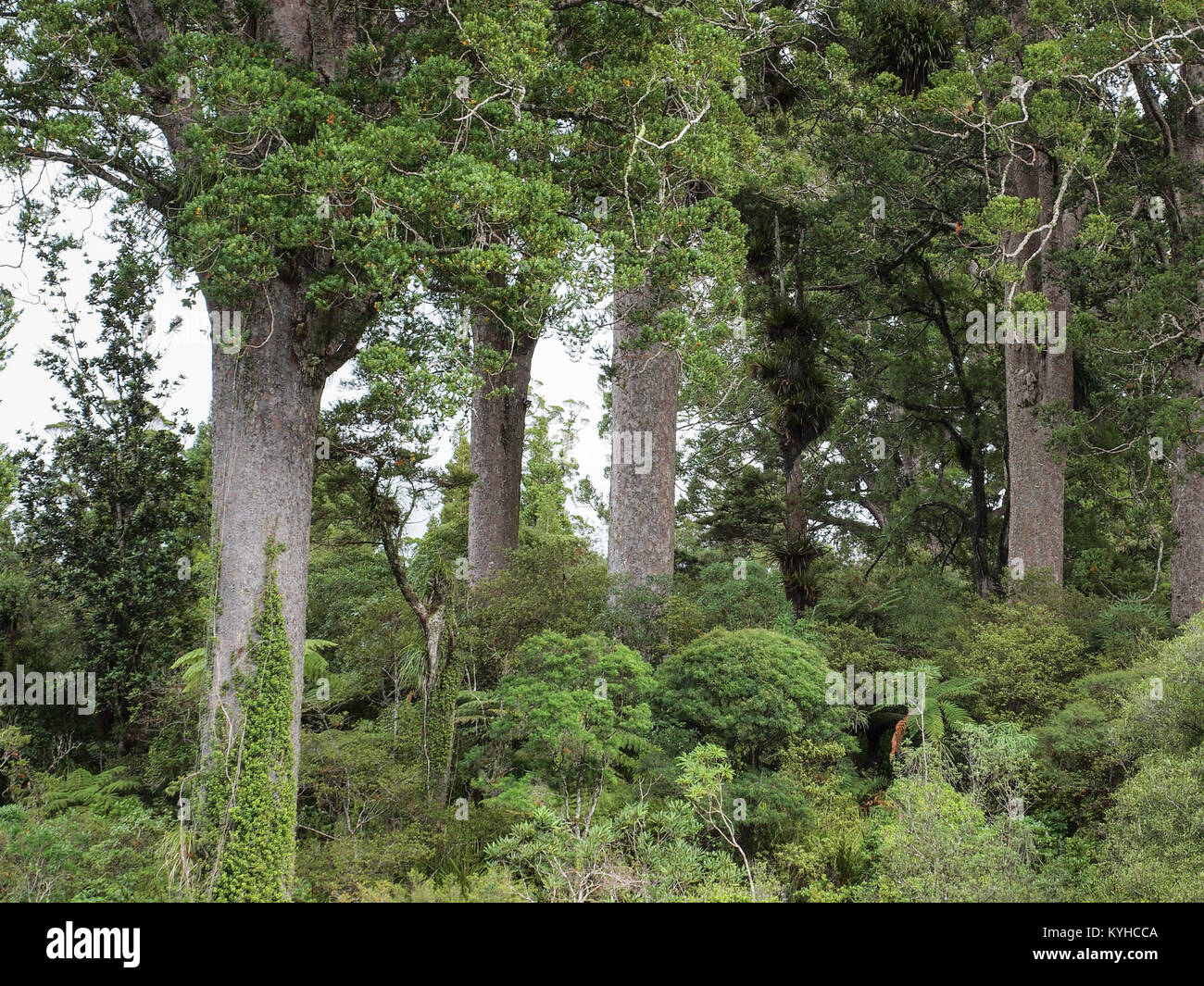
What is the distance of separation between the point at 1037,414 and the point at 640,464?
609cm

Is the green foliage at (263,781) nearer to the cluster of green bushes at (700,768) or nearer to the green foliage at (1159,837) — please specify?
the cluster of green bushes at (700,768)

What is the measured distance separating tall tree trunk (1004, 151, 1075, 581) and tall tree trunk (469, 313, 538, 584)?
307 inches

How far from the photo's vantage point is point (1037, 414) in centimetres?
1534

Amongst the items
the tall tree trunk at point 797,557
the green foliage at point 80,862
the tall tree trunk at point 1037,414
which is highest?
the tall tree trunk at point 1037,414

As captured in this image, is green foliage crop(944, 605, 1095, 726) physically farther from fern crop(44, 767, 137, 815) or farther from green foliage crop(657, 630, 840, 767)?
fern crop(44, 767, 137, 815)

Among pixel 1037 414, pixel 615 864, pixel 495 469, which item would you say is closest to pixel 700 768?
pixel 615 864

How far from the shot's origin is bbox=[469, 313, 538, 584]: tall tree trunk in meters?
16.1

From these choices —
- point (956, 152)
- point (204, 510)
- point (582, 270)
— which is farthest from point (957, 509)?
point (204, 510)

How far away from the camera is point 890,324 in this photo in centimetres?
2228

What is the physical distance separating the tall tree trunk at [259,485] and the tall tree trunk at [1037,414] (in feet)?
35.5

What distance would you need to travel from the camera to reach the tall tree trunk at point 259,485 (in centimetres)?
945

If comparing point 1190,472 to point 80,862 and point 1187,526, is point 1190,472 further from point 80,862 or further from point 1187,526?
point 80,862

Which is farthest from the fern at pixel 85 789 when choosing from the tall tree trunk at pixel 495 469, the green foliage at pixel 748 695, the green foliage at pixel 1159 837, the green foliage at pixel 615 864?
the green foliage at pixel 1159 837
